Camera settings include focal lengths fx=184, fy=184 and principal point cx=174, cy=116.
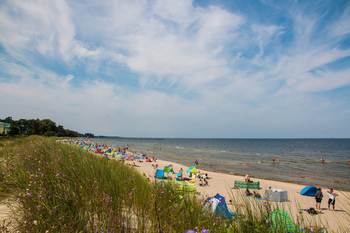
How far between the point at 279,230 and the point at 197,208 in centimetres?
122

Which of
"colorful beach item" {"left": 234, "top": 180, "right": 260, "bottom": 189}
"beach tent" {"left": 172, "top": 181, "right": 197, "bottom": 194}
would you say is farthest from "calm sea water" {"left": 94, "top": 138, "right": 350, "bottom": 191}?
"beach tent" {"left": 172, "top": 181, "right": 197, "bottom": 194}

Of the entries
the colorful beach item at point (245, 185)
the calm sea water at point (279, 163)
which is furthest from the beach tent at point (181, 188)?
the calm sea water at point (279, 163)

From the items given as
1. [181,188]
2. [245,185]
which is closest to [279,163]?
[245,185]

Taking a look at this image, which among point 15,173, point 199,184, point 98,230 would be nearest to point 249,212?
point 98,230

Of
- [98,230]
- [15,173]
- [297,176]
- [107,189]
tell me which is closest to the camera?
[98,230]

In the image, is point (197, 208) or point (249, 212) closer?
point (249, 212)

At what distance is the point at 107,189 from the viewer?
11.4 feet

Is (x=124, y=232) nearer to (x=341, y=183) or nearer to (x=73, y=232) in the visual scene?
(x=73, y=232)

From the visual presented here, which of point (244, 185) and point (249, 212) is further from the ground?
point (249, 212)

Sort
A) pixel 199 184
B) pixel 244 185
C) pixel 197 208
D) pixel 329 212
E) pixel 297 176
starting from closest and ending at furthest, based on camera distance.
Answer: pixel 197 208 < pixel 329 212 < pixel 244 185 < pixel 199 184 < pixel 297 176

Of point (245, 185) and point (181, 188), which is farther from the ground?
point (181, 188)

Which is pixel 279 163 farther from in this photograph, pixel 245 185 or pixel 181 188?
pixel 181 188

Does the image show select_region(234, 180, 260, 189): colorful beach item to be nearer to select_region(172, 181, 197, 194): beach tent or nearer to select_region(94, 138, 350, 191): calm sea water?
select_region(94, 138, 350, 191): calm sea water

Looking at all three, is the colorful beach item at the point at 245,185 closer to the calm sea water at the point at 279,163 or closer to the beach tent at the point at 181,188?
the calm sea water at the point at 279,163
